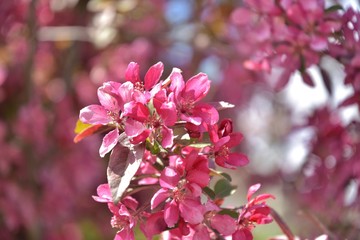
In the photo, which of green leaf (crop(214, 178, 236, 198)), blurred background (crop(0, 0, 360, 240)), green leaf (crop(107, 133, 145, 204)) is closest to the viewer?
green leaf (crop(107, 133, 145, 204))

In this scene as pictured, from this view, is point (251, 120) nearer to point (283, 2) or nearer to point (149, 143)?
point (283, 2)

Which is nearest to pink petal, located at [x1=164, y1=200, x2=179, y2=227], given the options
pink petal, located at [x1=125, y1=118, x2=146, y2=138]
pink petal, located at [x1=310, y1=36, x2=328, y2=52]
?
pink petal, located at [x1=125, y1=118, x2=146, y2=138]

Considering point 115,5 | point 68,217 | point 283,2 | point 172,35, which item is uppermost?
point 283,2

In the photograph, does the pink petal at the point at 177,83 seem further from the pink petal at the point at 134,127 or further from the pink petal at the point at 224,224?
the pink petal at the point at 224,224

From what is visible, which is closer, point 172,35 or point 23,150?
point 23,150

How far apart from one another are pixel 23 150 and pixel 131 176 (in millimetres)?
1428

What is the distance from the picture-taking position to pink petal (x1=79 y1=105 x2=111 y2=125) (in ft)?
2.93

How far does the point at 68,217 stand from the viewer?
2404 mm

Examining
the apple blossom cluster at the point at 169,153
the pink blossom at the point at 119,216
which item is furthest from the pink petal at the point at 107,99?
the pink blossom at the point at 119,216

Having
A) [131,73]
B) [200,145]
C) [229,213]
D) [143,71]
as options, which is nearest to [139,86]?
[131,73]

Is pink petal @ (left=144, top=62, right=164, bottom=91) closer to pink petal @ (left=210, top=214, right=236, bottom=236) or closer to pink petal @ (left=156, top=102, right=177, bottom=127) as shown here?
pink petal @ (left=156, top=102, right=177, bottom=127)

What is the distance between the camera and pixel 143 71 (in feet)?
8.91

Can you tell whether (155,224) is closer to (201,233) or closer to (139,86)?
→ (201,233)

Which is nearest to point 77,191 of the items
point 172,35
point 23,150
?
point 23,150
